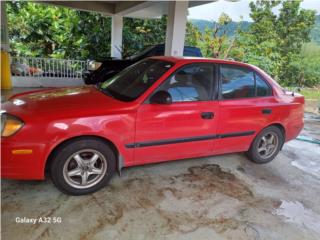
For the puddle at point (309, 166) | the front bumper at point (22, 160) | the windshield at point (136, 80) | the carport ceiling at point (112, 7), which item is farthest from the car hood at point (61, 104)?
the carport ceiling at point (112, 7)

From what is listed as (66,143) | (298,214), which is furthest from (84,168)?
(298,214)

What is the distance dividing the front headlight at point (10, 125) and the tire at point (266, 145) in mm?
2880

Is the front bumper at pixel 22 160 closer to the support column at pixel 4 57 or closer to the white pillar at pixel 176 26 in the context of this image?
the white pillar at pixel 176 26

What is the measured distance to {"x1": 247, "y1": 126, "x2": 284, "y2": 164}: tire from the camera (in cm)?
362

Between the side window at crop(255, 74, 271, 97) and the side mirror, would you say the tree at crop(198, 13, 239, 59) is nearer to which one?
the side window at crop(255, 74, 271, 97)

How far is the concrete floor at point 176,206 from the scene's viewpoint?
2199 mm

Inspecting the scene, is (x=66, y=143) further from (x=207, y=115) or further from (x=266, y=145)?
(x=266, y=145)

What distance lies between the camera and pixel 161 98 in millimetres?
2721

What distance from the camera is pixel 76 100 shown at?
2.72 meters

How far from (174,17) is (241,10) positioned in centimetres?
989

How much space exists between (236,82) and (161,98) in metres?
1.16

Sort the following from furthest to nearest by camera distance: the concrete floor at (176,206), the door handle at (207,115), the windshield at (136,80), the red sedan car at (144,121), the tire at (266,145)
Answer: the tire at (266,145)
the door handle at (207,115)
the windshield at (136,80)
the red sedan car at (144,121)
the concrete floor at (176,206)

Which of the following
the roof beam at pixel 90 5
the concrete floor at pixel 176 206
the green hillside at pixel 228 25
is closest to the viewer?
the concrete floor at pixel 176 206

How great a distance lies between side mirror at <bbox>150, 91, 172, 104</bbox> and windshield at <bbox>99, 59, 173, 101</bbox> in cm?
14
